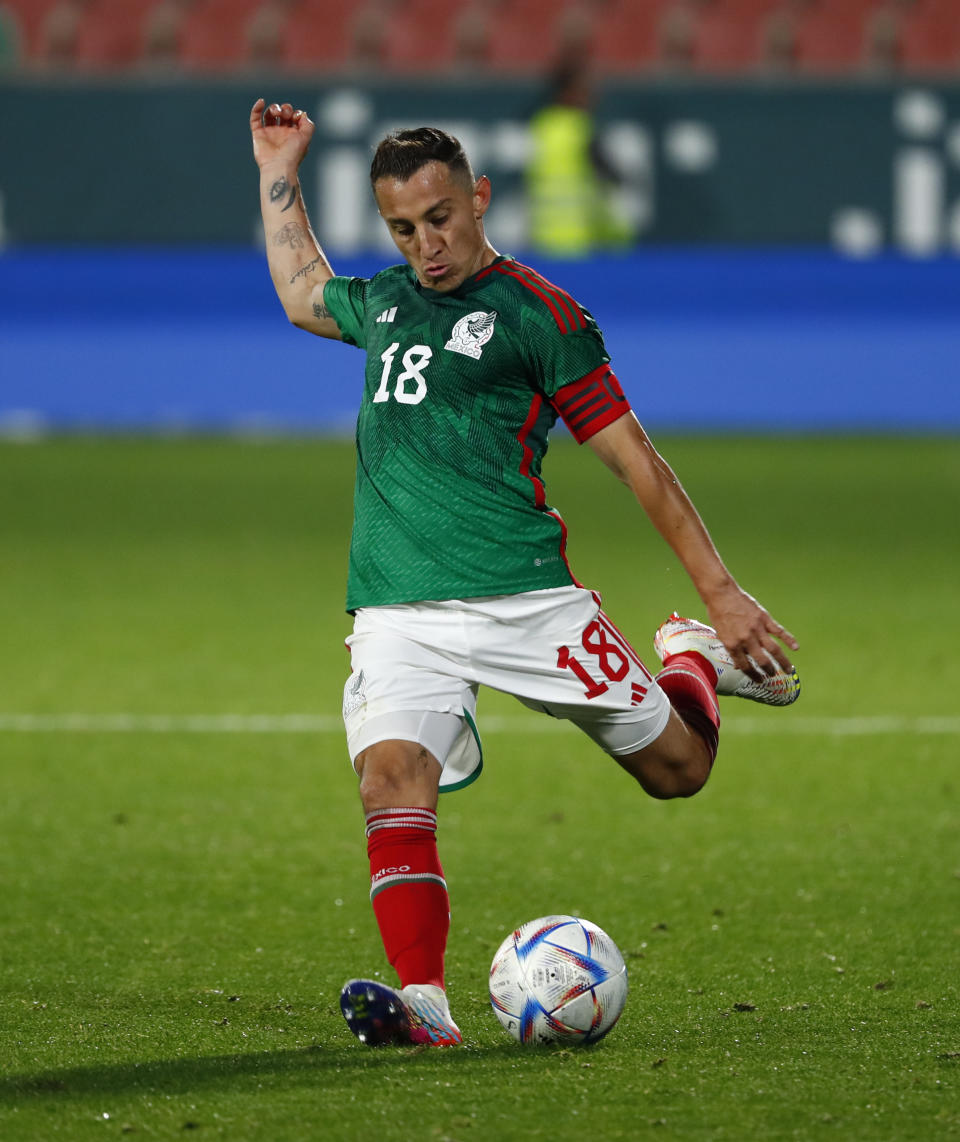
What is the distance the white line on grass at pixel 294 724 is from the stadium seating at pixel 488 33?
1034 centimetres

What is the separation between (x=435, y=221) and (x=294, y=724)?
3.30 metres

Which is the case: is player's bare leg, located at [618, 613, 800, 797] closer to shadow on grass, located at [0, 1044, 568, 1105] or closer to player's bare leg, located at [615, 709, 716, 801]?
player's bare leg, located at [615, 709, 716, 801]

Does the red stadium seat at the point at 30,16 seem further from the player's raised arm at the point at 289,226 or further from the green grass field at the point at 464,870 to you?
the player's raised arm at the point at 289,226

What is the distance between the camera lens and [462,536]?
3.90 meters

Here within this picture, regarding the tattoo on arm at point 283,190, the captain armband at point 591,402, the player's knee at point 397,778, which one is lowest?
the player's knee at point 397,778

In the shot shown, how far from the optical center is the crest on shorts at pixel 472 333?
388 centimetres

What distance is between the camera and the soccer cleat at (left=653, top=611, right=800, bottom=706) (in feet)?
15.1

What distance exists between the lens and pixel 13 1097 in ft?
11.0

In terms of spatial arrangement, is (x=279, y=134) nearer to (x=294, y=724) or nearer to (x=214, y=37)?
(x=294, y=724)

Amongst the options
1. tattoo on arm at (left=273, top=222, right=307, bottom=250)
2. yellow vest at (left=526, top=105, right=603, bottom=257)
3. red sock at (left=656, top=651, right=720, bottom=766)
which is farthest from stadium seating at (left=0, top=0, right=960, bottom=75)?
red sock at (left=656, top=651, right=720, bottom=766)

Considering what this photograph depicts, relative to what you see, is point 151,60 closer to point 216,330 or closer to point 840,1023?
point 216,330

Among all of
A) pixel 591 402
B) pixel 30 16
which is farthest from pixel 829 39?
pixel 591 402

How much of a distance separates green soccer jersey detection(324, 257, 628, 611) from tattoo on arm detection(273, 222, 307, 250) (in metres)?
0.54

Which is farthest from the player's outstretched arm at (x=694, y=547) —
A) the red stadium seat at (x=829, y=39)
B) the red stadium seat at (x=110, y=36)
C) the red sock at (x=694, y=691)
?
the red stadium seat at (x=110, y=36)
